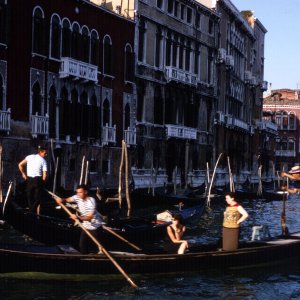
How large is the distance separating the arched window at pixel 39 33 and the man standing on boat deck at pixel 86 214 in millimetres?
9026

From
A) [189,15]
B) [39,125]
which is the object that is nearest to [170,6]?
[189,15]

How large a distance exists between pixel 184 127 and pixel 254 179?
11.8 meters

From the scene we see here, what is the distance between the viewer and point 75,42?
1788cm

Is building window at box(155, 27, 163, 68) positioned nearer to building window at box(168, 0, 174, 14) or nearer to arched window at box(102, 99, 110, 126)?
building window at box(168, 0, 174, 14)

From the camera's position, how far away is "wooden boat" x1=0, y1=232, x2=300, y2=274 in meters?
7.73

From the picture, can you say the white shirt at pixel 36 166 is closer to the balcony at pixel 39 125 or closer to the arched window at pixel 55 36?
the balcony at pixel 39 125

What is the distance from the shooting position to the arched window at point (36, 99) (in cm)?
1636

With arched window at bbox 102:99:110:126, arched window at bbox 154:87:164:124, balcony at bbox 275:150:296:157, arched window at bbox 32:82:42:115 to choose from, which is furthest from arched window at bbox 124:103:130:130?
balcony at bbox 275:150:296:157

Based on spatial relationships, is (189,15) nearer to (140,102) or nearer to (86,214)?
(140,102)

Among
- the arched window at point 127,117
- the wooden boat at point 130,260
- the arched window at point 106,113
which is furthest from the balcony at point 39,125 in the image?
the wooden boat at point 130,260

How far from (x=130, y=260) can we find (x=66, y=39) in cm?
1045

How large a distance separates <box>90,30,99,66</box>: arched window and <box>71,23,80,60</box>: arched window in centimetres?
75

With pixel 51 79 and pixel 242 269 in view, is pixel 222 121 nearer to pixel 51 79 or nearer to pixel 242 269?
pixel 51 79

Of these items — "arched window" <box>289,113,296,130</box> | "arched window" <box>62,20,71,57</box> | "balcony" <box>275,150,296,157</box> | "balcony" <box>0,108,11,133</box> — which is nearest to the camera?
"balcony" <box>0,108,11,133</box>
